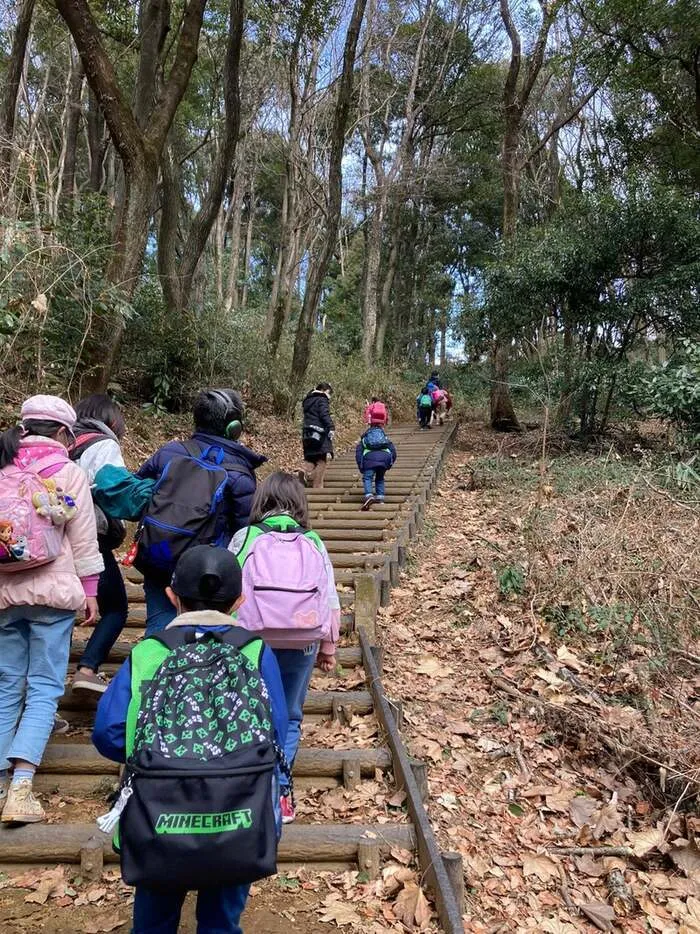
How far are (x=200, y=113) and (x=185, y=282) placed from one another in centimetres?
1036

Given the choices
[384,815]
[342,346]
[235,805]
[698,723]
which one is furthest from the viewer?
[342,346]

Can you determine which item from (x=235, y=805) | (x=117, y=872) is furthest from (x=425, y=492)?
(x=235, y=805)

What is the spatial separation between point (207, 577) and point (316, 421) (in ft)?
22.4

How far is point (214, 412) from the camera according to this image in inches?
136

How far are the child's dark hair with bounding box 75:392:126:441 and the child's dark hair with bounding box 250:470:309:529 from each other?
119 centimetres

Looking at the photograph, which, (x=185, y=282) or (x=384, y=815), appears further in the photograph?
(x=185, y=282)

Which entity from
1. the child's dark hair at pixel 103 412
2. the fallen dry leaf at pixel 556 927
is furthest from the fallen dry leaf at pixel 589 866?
the child's dark hair at pixel 103 412

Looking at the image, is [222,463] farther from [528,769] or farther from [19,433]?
[528,769]

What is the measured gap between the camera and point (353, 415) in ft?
59.4

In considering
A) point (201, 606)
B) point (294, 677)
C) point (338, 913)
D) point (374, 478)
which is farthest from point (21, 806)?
point (374, 478)

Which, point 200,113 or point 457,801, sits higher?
point 200,113

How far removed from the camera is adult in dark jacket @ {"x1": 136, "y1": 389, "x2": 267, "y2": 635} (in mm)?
3383

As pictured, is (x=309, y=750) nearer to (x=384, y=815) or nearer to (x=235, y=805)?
(x=384, y=815)

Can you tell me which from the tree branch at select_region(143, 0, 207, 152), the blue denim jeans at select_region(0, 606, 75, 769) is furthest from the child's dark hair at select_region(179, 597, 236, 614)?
the tree branch at select_region(143, 0, 207, 152)
